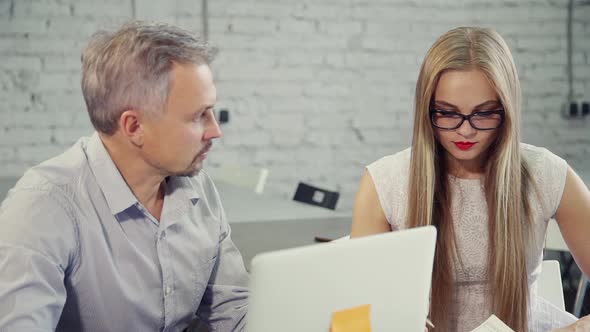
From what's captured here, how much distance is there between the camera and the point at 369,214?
1747 mm

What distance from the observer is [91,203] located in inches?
56.1

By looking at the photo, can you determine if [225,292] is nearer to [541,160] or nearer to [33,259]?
[33,259]

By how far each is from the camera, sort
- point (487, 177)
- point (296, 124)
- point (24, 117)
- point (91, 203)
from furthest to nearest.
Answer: point (296, 124), point (24, 117), point (487, 177), point (91, 203)

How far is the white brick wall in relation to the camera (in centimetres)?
393

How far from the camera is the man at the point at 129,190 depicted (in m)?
1.39

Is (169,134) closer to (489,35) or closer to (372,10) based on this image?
(489,35)

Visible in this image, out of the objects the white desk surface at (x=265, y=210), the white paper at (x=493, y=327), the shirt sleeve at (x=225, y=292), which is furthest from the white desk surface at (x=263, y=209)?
the white paper at (x=493, y=327)

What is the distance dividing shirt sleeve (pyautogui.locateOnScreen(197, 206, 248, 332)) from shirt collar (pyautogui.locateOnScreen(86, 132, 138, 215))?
11.5 inches

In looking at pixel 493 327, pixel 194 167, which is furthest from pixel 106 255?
pixel 493 327

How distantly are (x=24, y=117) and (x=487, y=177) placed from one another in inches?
113

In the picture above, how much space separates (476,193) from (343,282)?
764 millimetres

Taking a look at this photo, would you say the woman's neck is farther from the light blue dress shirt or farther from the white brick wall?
the white brick wall

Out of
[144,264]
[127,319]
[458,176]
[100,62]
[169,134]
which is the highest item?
[100,62]

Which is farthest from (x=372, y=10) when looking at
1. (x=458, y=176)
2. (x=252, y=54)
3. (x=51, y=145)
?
(x=458, y=176)
